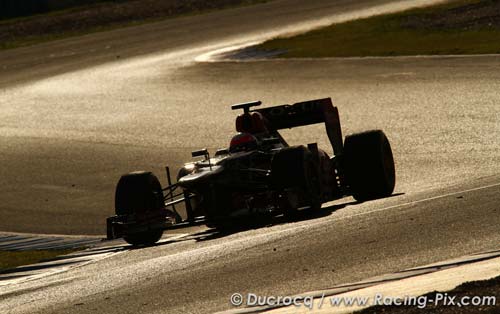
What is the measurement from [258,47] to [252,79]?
554 cm

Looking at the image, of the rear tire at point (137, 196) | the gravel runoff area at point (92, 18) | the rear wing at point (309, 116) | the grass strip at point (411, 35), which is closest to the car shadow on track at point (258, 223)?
the rear tire at point (137, 196)

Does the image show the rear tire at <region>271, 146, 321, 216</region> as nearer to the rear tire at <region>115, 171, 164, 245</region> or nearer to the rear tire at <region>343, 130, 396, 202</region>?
the rear tire at <region>343, 130, 396, 202</region>

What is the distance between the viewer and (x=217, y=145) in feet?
79.8

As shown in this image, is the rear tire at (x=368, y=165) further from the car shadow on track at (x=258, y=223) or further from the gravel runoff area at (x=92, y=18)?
the gravel runoff area at (x=92, y=18)

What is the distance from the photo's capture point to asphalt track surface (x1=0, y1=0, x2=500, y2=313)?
11.1 m

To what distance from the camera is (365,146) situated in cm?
1581

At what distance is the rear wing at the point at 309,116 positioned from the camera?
17109 mm

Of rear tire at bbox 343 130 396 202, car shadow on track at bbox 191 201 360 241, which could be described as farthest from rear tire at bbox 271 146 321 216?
rear tire at bbox 343 130 396 202

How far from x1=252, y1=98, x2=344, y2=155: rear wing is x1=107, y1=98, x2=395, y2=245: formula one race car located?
0.29 meters

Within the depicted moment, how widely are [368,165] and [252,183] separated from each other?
68.3 inches

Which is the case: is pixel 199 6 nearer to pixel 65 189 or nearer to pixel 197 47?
pixel 197 47

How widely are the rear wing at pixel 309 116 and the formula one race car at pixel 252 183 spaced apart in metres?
0.29

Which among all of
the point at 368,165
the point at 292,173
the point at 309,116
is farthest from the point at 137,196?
the point at 309,116

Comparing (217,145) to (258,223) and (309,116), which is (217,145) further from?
(258,223)
